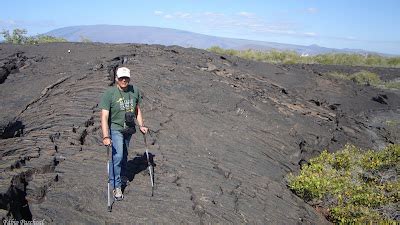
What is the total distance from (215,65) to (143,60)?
3.27 metres

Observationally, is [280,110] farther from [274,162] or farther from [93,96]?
[93,96]

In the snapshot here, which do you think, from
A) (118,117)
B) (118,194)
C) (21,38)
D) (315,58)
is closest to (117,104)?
(118,117)

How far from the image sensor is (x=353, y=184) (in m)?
7.91

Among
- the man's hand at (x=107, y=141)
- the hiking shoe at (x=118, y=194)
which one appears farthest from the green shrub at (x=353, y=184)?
the man's hand at (x=107, y=141)

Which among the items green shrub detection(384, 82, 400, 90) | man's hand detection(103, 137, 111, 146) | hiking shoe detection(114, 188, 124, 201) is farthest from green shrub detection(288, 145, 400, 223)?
green shrub detection(384, 82, 400, 90)

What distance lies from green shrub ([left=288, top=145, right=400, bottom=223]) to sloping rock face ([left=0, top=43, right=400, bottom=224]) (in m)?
0.41

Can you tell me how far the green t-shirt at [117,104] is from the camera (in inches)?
206

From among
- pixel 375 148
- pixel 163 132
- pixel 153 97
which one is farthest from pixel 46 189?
pixel 375 148

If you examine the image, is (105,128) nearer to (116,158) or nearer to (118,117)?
(118,117)

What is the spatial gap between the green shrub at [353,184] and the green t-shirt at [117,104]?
3777 millimetres

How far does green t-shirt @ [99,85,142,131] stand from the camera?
17.2ft

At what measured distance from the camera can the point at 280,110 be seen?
12000 millimetres

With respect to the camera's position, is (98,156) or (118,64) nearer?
(98,156)

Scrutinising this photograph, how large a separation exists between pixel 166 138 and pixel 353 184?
12.7 ft
